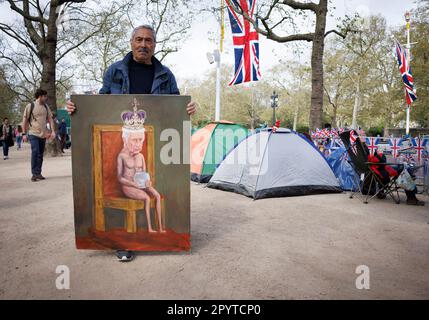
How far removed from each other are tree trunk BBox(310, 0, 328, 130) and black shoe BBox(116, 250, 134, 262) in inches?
390

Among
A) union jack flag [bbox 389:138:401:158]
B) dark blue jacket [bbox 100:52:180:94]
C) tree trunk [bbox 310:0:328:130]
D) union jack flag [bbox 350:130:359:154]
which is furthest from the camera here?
tree trunk [bbox 310:0:328:130]

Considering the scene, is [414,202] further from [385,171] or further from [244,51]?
[244,51]

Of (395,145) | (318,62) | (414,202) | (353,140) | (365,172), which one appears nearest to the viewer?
(414,202)

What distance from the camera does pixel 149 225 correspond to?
124 inches

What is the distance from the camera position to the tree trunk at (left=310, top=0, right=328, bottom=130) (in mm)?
11555

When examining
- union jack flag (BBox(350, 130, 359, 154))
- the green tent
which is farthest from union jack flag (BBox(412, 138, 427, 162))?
the green tent

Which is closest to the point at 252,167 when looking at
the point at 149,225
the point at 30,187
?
the point at 149,225

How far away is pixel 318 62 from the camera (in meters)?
11.5

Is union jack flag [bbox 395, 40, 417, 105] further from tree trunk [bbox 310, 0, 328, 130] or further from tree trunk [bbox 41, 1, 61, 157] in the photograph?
tree trunk [bbox 41, 1, 61, 157]

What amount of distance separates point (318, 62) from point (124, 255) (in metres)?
10.5

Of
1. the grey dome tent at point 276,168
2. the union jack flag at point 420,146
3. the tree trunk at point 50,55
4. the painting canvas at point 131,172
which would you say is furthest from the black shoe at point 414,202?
the tree trunk at point 50,55

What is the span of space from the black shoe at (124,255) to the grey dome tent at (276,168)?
136 inches

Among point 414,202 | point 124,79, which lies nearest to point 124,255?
point 124,79
